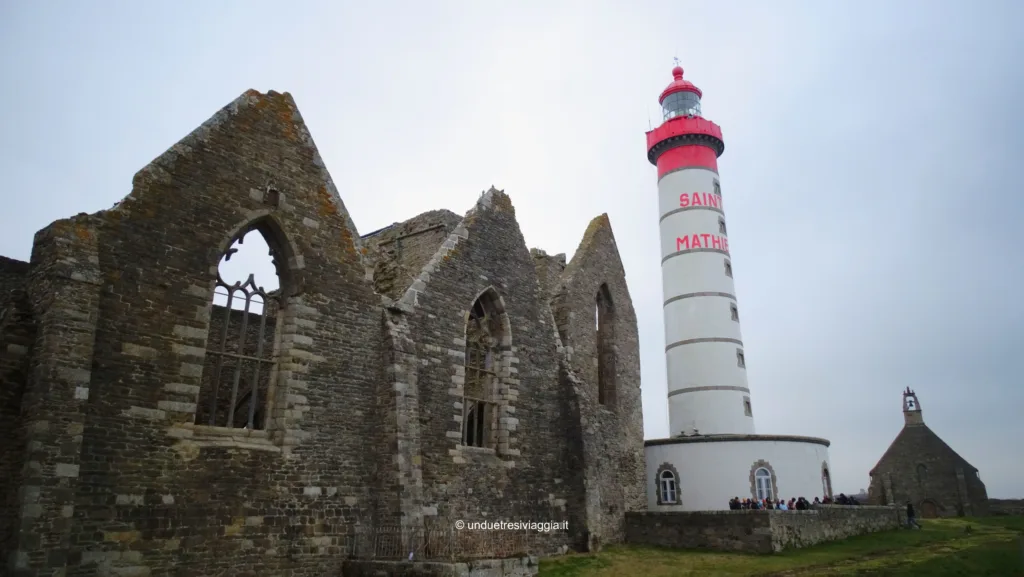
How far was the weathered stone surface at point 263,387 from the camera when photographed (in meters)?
9.17

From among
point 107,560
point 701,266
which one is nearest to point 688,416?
point 701,266

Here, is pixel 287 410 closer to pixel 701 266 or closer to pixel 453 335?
pixel 453 335

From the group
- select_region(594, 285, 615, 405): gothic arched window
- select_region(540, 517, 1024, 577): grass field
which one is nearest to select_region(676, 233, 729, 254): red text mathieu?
select_region(594, 285, 615, 405): gothic arched window

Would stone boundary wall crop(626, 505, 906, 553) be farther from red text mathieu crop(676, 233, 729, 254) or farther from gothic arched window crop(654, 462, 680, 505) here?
red text mathieu crop(676, 233, 729, 254)

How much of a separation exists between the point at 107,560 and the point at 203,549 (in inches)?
51.2

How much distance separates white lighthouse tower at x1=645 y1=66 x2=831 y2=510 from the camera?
73.3ft

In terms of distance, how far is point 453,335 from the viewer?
14.9 meters

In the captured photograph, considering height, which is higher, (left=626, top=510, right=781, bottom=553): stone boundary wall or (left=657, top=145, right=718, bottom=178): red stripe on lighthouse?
(left=657, top=145, right=718, bottom=178): red stripe on lighthouse

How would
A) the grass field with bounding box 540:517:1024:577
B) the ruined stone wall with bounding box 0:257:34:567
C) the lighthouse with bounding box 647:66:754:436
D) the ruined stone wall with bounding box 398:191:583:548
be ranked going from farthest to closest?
the lighthouse with bounding box 647:66:754:436
the ruined stone wall with bounding box 398:191:583:548
the grass field with bounding box 540:517:1024:577
the ruined stone wall with bounding box 0:257:34:567

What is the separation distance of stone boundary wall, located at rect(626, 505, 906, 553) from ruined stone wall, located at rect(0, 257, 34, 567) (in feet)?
47.9

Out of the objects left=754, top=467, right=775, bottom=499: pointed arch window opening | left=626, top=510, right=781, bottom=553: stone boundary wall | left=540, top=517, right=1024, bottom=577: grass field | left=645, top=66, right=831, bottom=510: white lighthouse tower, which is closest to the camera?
left=540, top=517, right=1024, bottom=577: grass field

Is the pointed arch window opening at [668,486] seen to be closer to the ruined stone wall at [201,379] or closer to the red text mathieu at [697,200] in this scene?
the red text mathieu at [697,200]

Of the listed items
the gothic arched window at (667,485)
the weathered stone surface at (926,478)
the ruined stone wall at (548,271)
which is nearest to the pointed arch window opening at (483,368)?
the ruined stone wall at (548,271)

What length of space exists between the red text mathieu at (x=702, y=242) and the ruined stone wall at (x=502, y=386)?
11.7 metres
